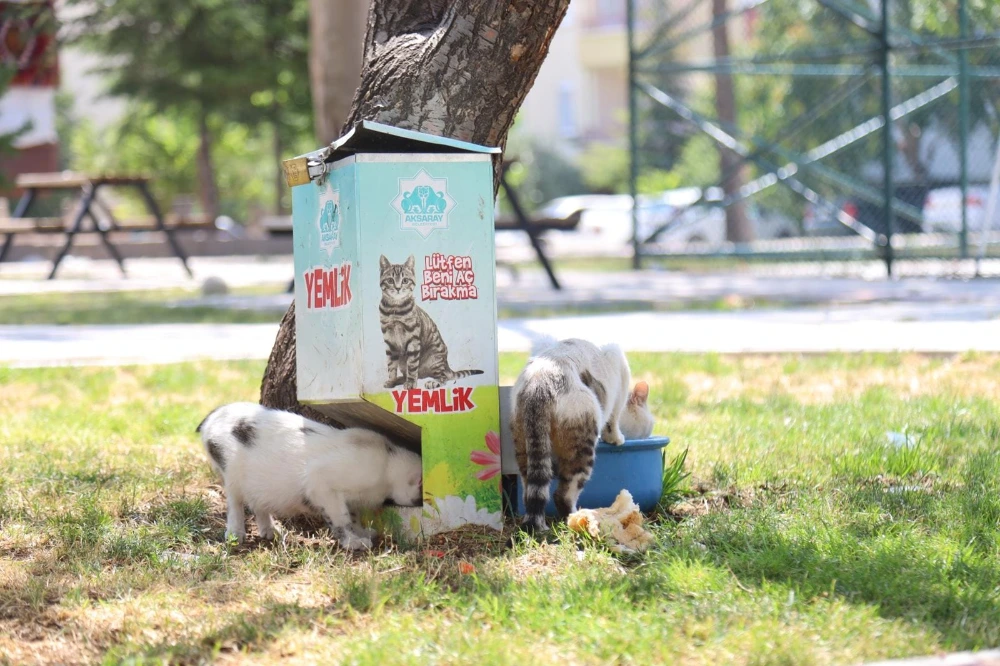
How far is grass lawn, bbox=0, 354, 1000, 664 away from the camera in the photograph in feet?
9.05

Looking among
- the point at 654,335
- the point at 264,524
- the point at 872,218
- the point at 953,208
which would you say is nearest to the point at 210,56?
the point at 872,218

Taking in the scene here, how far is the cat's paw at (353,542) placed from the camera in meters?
3.73

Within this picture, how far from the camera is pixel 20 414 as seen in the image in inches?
229

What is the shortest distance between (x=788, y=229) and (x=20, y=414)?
14.4m

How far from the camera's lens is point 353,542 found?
3.75 metres

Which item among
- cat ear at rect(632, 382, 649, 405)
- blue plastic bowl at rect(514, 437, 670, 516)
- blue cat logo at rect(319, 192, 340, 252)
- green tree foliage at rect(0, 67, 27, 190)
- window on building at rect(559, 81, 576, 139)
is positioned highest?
window on building at rect(559, 81, 576, 139)

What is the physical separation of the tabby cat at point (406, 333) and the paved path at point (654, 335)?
299cm

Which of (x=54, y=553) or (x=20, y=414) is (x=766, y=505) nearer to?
(x=54, y=553)

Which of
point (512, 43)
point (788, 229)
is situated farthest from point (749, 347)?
point (788, 229)

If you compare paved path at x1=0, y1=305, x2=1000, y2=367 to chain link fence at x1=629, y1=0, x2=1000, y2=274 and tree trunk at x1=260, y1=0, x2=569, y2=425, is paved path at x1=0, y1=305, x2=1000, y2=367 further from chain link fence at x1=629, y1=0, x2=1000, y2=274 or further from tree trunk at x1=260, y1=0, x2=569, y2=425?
chain link fence at x1=629, y1=0, x2=1000, y2=274

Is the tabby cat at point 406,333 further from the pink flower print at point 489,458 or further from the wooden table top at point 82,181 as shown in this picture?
the wooden table top at point 82,181

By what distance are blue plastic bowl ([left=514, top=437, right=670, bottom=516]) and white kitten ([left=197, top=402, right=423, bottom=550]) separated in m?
0.44

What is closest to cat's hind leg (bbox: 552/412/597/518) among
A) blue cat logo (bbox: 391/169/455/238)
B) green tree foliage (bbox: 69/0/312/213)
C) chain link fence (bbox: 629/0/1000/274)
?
blue cat logo (bbox: 391/169/455/238)

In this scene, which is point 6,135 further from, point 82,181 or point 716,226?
point 716,226
